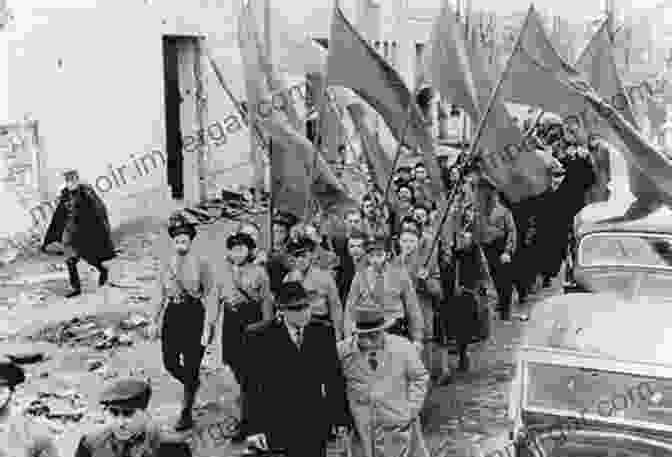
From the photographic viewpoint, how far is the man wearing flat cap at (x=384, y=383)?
5109 mm

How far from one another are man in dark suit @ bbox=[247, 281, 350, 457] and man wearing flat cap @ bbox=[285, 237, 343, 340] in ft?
2.75

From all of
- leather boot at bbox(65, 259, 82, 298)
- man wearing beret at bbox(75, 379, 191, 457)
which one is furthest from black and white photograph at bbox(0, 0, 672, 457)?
leather boot at bbox(65, 259, 82, 298)

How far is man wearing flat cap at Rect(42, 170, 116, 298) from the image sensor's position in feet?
34.0

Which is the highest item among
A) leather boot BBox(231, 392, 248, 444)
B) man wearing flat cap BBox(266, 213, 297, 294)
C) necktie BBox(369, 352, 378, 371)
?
man wearing flat cap BBox(266, 213, 297, 294)

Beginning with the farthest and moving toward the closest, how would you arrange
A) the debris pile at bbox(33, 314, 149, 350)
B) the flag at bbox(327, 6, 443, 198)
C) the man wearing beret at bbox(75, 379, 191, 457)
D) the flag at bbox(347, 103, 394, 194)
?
the flag at bbox(347, 103, 394, 194)
the debris pile at bbox(33, 314, 149, 350)
the flag at bbox(327, 6, 443, 198)
the man wearing beret at bbox(75, 379, 191, 457)

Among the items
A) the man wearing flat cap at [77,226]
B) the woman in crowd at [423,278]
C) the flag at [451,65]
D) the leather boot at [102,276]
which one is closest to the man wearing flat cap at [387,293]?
the woman in crowd at [423,278]

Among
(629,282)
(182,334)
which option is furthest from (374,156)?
(629,282)

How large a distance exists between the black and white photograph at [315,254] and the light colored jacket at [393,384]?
1 cm

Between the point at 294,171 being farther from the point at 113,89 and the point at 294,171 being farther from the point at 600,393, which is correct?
the point at 113,89

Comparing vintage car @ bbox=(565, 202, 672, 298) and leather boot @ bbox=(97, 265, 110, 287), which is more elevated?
vintage car @ bbox=(565, 202, 672, 298)

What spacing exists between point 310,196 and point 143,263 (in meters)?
5.06

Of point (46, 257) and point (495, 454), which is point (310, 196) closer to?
point (495, 454)

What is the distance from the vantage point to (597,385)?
16.4 ft

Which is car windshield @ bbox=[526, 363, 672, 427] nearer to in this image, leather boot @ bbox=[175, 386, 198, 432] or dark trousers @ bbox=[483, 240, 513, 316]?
leather boot @ bbox=[175, 386, 198, 432]
